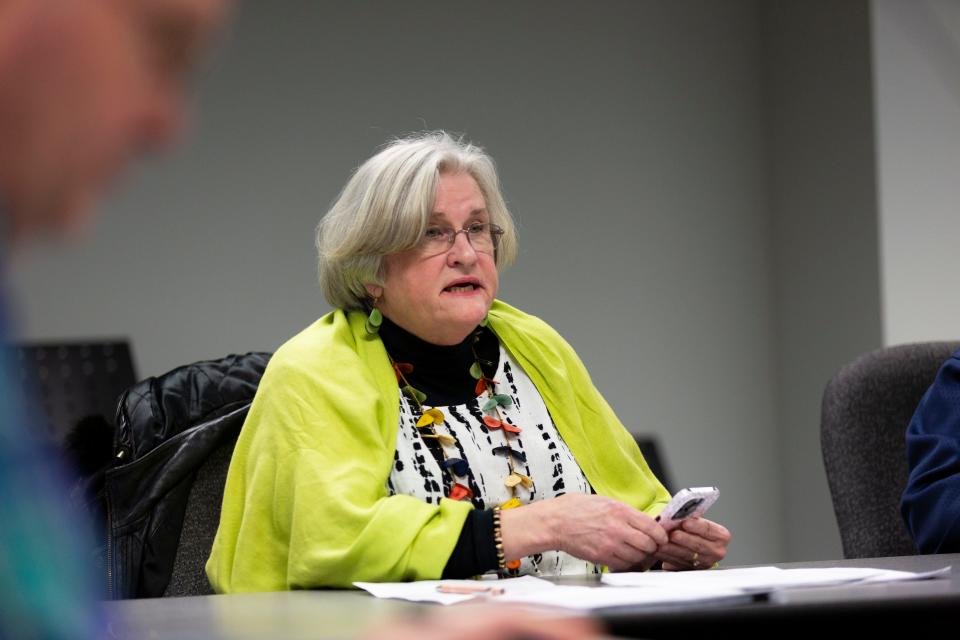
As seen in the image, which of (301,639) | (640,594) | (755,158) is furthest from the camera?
(755,158)

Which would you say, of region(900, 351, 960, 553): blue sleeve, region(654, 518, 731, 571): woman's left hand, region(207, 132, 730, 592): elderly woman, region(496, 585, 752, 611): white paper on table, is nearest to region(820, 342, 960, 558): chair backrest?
region(900, 351, 960, 553): blue sleeve

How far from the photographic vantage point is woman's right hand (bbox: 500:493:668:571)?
66.6 inches

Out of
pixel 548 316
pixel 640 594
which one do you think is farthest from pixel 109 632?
pixel 548 316

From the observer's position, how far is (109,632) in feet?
3.33

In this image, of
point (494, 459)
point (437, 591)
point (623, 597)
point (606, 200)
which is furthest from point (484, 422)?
point (606, 200)

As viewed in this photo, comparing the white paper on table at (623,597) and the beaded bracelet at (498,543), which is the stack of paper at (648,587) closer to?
the white paper on table at (623,597)

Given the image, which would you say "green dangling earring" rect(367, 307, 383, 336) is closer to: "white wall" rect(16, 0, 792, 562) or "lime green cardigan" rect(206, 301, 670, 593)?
"lime green cardigan" rect(206, 301, 670, 593)

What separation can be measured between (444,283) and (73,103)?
1728 mm

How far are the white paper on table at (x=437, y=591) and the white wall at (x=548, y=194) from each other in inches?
99.1

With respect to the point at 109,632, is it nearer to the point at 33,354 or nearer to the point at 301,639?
the point at 301,639

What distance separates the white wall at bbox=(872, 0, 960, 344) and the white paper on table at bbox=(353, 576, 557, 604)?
10.0 ft

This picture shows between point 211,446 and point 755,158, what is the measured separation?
327cm

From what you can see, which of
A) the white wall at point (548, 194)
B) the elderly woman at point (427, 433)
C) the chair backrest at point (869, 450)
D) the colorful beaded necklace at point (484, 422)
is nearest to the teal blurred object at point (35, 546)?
the elderly woman at point (427, 433)

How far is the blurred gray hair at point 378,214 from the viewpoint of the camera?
2.04 metres
